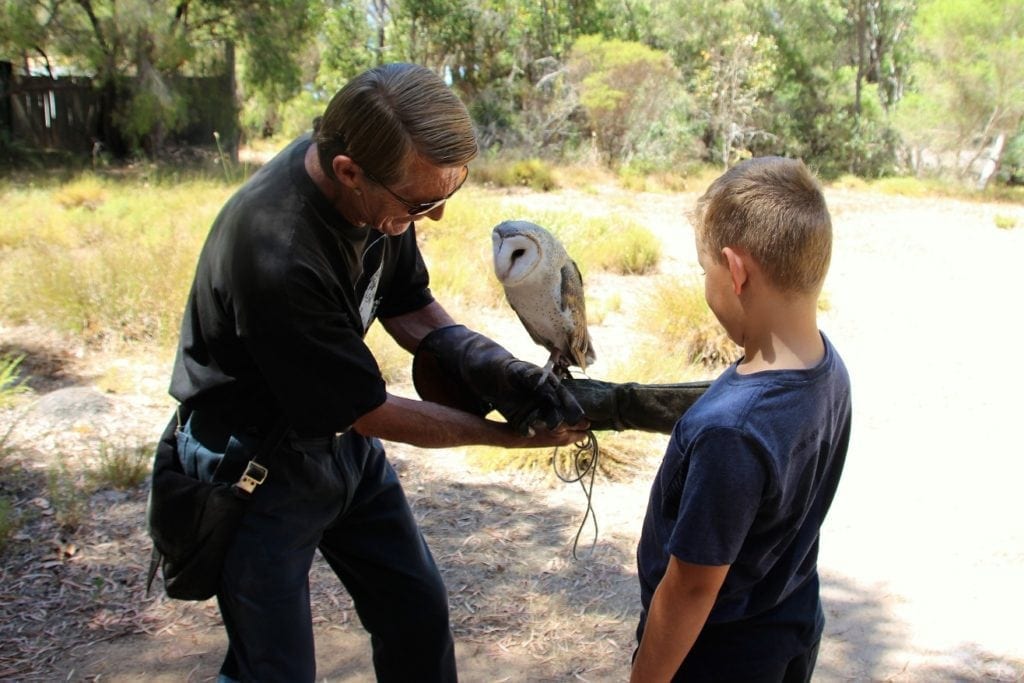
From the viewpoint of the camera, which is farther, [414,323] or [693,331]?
[693,331]

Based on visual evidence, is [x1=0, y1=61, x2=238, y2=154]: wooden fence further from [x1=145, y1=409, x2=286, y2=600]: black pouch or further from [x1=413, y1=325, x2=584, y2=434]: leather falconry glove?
[x1=145, y1=409, x2=286, y2=600]: black pouch

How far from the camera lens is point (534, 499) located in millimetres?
4828

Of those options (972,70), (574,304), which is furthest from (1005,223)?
(574,304)

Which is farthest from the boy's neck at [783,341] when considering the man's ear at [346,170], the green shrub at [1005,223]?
the green shrub at [1005,223]

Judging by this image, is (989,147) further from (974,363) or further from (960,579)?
(960,579)

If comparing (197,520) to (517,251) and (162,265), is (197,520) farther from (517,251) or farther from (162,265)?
(162,265)

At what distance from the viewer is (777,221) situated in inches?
62.6

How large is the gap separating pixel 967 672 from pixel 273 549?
269 centimetres

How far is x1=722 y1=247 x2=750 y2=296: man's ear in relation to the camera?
163 cm

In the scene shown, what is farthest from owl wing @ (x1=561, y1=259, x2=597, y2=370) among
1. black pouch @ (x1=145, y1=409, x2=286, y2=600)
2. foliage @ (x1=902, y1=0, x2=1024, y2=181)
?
foliage @ (x1=902, y1=0, x2=1024, y2=181)

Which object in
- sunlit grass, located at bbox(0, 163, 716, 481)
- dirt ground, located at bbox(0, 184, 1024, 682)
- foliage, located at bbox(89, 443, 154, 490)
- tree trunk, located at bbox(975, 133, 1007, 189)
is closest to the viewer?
dirt ground, located at bbox(0, 184, 1024, 682)

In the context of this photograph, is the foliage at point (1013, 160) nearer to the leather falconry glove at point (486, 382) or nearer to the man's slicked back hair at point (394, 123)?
Answer: the leather falconry glove at point (486, 382)

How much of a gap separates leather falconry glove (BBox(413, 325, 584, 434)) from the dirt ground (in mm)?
1180

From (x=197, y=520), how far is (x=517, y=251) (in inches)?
55.4
